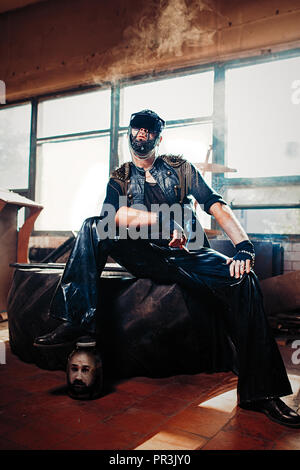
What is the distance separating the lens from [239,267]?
178cm

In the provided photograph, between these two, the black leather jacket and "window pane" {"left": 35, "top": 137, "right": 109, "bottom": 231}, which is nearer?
the black leather jacket

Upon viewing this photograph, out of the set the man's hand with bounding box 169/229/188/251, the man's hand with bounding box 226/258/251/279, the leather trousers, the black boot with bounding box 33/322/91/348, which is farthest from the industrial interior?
the man's hand with bounding box 226/258/251/279

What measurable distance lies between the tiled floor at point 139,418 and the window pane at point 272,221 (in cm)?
244

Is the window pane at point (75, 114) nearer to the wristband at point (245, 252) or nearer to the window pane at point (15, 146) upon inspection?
the window pane at point (15, 146)

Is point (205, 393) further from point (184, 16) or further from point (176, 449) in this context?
point (184, 16)

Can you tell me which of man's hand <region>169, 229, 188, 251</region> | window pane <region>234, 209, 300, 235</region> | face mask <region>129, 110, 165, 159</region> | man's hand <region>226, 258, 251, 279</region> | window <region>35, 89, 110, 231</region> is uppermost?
window <region>35, 89, 110, 231</region>

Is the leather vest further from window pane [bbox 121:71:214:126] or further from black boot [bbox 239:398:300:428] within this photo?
window pane [bbox 121:71:214:126]

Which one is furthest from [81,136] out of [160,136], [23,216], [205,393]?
[205,393]

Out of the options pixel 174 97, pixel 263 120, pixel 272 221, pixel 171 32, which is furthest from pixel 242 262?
pixel 171 32

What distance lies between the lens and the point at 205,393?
1.89 metres

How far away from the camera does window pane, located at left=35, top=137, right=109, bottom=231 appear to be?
5.57 m

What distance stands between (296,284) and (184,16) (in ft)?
12.4

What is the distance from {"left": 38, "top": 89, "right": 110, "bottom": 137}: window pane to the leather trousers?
13.0 ft

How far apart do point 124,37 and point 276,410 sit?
5.33 meters
